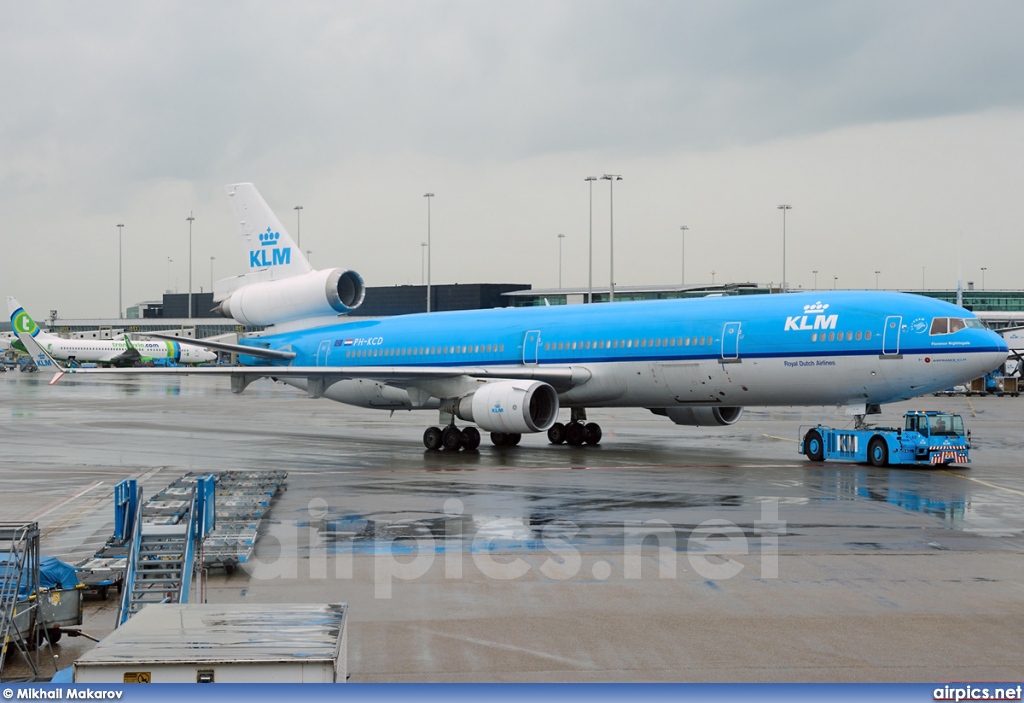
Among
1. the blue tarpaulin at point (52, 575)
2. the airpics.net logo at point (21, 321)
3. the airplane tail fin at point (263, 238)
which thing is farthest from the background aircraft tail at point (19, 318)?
the blue tarpaulin at point (52, 575)

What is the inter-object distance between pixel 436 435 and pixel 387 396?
4.17 metres

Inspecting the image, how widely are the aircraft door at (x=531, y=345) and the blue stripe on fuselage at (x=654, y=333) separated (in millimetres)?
72

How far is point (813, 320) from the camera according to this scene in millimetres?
27484

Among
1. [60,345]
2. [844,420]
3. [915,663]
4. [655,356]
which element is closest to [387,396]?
[655,356]

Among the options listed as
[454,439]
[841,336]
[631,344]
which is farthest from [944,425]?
[454,439]

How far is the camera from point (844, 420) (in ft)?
144

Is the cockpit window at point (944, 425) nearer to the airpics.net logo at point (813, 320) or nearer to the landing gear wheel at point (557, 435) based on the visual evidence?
the airpics.net logo at point (813, 320)

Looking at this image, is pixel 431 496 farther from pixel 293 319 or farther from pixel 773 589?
pixel 293 319

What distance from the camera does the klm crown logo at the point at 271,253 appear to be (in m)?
39.4

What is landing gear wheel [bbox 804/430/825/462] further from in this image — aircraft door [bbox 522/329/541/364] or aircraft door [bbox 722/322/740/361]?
aircraft door [bbox 522/329/541/364]

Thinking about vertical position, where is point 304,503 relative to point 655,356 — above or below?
below

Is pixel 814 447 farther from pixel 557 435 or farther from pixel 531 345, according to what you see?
pixel 531 345

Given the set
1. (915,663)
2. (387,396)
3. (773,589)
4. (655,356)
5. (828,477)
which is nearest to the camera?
(915,663)

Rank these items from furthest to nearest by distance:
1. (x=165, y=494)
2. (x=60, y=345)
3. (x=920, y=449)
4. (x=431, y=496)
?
(x=60, y=345) < (x=920, y=449) < (x=431, y=496) < (x=165, y=494)
